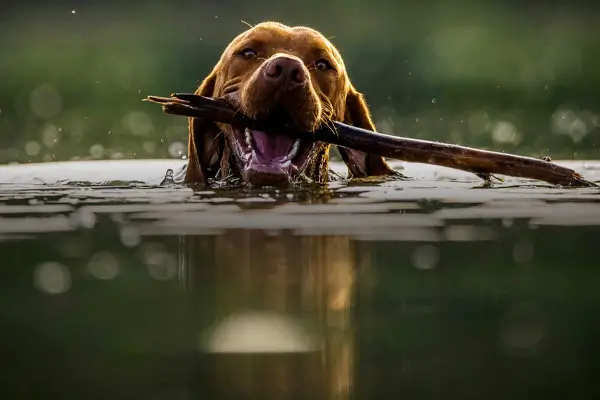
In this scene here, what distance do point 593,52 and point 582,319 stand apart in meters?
14.3

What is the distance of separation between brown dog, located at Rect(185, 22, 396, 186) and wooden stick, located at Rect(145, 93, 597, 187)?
7 cm

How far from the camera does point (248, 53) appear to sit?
7211 mm

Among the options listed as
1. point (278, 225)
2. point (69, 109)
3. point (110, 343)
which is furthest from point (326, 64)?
point (69, 109)

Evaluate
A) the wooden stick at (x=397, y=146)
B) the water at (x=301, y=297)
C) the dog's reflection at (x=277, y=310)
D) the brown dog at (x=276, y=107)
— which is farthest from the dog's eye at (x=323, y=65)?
the dog's reflection at (x=277, y=310)

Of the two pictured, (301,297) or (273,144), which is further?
(273,144)

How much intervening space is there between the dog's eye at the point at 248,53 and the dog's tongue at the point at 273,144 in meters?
0.59

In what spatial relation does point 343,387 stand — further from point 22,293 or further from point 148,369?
point 22,293

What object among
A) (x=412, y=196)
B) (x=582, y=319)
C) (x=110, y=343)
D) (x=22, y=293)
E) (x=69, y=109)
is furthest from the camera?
(x=69, y=109)

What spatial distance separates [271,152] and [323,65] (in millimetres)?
776

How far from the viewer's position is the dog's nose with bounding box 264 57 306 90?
250 inches

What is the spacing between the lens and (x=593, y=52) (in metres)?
17.3

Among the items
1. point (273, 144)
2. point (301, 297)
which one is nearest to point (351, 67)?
point (273, 144)

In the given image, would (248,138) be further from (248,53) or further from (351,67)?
(351,67)

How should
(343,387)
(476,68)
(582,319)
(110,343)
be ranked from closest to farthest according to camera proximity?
1. (343,387)
2. (110,343)
3. (582,319)
4. (476,68)
